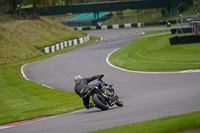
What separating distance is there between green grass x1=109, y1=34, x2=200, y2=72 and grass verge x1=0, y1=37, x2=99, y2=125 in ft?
23.6

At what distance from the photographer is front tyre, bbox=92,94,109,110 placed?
13.7 m

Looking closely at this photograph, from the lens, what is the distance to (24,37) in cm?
5538

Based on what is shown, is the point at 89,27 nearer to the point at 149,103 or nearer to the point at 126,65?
the point at 126,65

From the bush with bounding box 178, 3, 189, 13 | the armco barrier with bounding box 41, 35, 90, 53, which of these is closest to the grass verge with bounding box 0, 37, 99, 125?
the armco barrier with bounding box 41, 35, 90, 53

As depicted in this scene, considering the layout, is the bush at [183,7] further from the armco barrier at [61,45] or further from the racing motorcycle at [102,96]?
the racing motorcycle at [102,96]

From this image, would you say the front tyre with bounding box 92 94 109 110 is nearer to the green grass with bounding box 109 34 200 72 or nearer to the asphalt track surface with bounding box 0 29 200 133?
the asphalt track surface with bounding box 0 29 200 133

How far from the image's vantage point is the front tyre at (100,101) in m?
13.7

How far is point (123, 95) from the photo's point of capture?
18.5 m

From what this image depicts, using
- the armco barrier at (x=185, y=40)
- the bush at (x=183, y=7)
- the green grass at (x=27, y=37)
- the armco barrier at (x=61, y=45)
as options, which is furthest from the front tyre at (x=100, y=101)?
the bush at (x=183, y=7)

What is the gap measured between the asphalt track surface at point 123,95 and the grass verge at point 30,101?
1221 mm

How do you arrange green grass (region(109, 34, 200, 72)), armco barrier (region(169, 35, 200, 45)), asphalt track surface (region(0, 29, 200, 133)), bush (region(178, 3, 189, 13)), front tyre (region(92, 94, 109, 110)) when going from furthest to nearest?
1. bush (region(178, 3, 189, 13))
2. armco barrier (region(169, 35, 200, 45))
3. green grass (region(109, 34, 200, 72))
4. front tyre (region(92, 94, 109, 110))
5. asphalt track surface (region(0, 29, 200, 133))

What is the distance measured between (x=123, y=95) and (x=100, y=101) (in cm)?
477

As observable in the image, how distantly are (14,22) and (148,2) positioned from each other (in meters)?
34.8

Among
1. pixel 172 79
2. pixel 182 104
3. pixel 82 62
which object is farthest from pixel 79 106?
pixel 82 62
